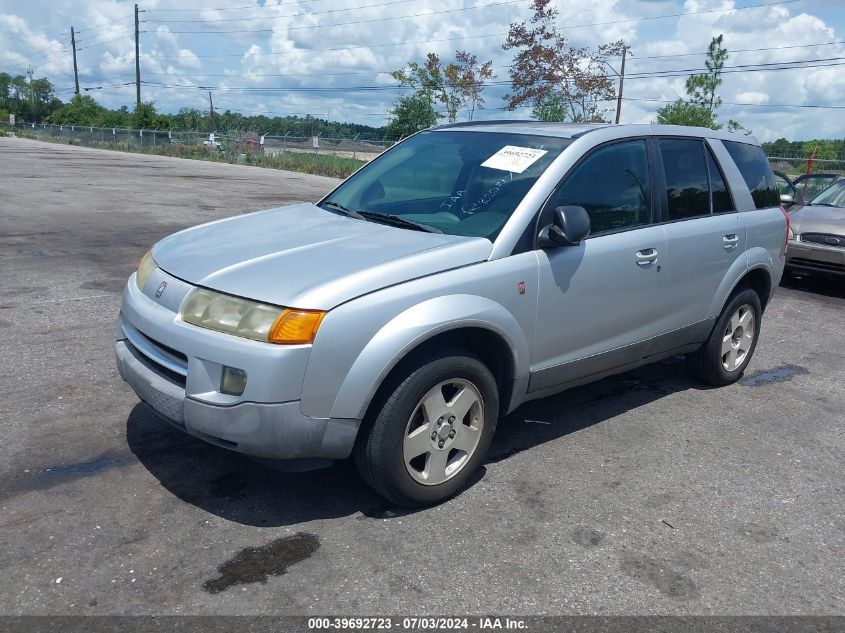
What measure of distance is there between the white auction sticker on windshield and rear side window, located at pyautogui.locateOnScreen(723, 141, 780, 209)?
80.7 inches

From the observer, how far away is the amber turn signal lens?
3248 millimetres

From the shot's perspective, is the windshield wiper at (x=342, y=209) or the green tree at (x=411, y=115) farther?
the green tree at (x=411, y=115)

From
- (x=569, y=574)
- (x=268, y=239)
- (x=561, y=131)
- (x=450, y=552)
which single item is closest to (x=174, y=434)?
(x=268, y=239)

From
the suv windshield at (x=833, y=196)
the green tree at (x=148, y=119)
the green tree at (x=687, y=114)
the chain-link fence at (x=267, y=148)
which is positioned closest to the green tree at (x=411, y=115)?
the chain-link fence at (x=267, y=148)

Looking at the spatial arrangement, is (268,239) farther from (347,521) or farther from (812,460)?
(812,460)

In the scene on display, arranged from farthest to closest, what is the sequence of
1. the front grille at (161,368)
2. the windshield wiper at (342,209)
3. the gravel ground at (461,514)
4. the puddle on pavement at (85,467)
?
the windshield wiper at (342,209) → the puddle on pavement at (85,467) → the front grille at (161,368) → the gravel ground at (461,514)

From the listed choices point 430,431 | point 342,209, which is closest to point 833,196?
point 342,209

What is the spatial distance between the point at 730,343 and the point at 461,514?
9.92 feet

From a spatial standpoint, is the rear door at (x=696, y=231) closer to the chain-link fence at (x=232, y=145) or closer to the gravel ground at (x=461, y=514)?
the gravel ground at (x=461, y=514)

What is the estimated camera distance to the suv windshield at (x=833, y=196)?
10828mm

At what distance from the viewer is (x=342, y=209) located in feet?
15.8

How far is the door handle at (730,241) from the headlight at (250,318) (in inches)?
130

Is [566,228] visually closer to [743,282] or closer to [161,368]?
[161,368]

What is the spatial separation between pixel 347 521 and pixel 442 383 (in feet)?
2.55
